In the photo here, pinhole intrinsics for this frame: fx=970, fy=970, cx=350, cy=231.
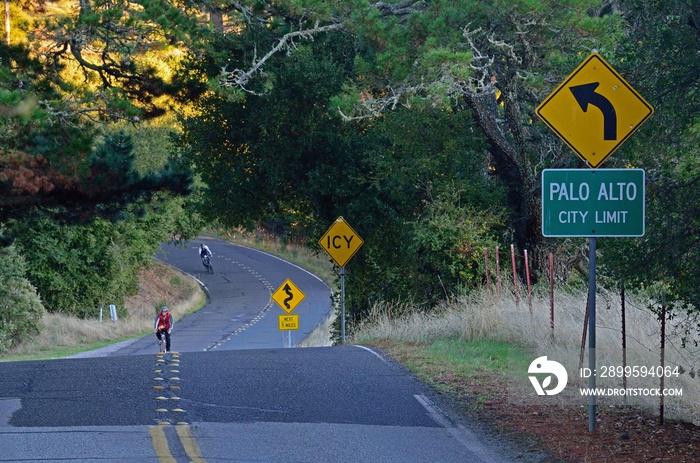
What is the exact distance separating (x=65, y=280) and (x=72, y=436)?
34.7 metres

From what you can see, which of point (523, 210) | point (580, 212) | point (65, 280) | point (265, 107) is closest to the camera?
point (580, 212)

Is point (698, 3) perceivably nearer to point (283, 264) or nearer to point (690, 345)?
point (690, 345)

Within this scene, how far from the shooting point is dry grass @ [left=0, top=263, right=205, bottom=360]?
33.9 m

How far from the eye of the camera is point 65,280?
42625 millimetres

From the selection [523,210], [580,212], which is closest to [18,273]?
[523,210]

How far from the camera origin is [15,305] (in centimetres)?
3328

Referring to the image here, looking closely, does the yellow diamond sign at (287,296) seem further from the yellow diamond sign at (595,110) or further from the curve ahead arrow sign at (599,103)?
the curve ahead arrow sign at (599,103)

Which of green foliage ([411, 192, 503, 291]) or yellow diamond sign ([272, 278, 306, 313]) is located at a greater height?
green foliage ([411, 192, 503, 291])

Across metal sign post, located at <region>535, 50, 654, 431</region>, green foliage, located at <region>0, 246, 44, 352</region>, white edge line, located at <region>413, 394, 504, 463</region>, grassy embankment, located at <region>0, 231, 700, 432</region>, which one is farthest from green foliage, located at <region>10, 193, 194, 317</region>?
metal sign post, located at <region>535, 50, 654, 431</region>

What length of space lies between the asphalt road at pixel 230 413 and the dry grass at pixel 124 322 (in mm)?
19073

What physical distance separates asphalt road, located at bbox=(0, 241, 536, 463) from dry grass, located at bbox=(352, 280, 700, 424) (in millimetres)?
2163

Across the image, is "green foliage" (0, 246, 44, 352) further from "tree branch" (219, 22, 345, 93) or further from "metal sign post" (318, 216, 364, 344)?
"metal sign post" (318, 216, 364, 344)

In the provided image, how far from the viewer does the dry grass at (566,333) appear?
11.0 meters

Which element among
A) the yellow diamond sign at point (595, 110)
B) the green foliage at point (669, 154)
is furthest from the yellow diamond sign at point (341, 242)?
the yellow diamond sign at point (595, 110)
